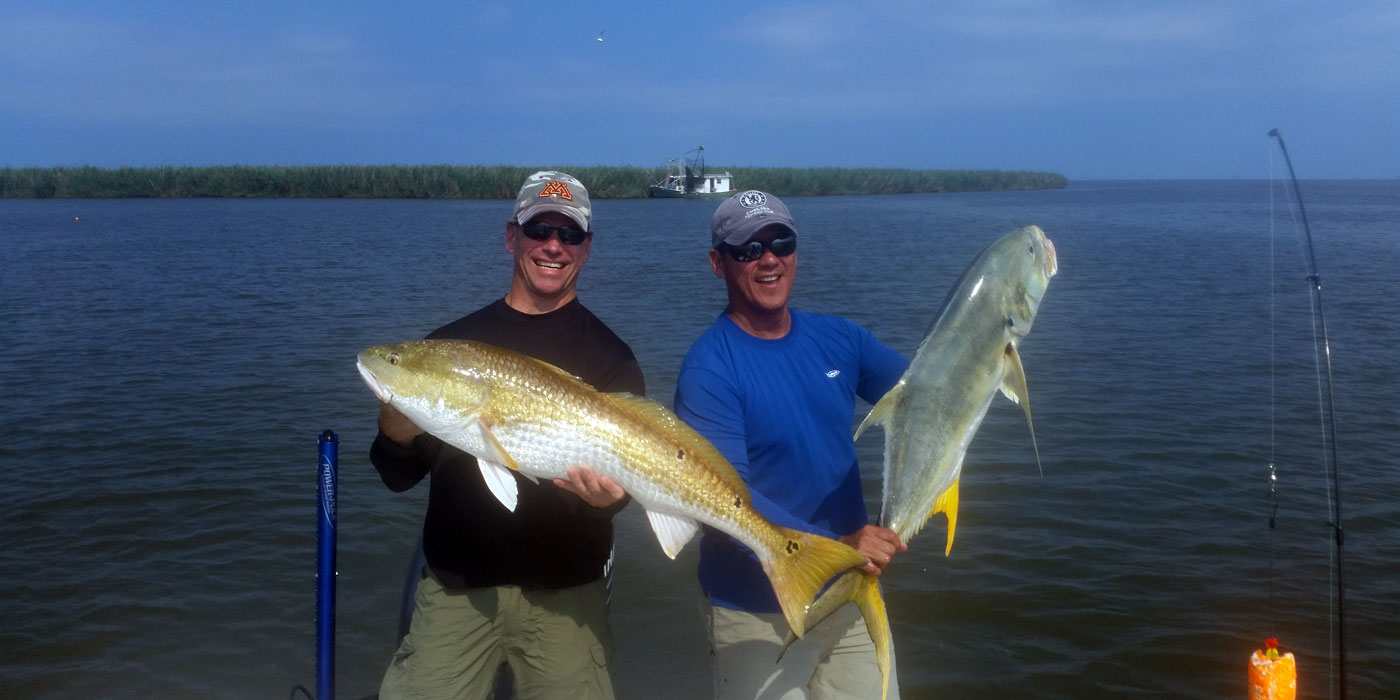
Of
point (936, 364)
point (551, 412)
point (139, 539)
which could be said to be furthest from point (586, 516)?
point (139, 539)

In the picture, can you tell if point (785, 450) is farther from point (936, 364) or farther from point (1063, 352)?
point (1063, 352)

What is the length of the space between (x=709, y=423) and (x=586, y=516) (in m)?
0.61

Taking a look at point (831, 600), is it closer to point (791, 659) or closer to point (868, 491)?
point (791, 659)

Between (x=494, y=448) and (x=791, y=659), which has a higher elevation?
(x=494, y=448)

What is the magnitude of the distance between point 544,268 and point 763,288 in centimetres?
78

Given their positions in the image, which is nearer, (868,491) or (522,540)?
(522,540)

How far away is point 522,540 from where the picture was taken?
3445 millimetres

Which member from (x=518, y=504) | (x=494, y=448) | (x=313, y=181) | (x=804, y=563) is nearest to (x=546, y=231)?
(x=494, y=448)

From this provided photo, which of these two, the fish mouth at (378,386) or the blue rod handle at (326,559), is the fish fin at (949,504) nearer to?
the fish mouth at (378,386)

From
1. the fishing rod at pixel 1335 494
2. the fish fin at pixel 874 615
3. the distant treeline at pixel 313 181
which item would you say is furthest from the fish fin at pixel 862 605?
the distant treeline at pixel 313 181

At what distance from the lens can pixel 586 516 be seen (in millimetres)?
3496

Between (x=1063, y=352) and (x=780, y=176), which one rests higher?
(x=780, y=176)

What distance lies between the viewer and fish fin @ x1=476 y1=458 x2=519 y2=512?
3.06 meters

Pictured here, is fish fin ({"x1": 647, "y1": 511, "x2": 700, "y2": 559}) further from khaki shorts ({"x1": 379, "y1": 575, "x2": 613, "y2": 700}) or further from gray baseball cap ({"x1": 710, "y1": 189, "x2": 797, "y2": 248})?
gray baseball cap ({"x1": 710, "y1": 189, "x2": 797, "y2": 248})
